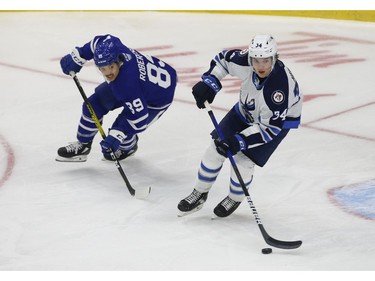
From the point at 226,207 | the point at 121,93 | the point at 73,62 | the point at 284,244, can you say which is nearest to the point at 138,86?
the point at 121,93

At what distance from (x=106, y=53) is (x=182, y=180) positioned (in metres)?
0.76

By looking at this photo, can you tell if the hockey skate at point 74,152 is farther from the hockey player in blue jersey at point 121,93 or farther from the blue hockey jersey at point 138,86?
the blue hockey jersey at point 138,86

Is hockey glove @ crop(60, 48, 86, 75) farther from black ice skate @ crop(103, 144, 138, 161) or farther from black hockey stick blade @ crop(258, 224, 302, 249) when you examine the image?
black hockey stick blade @ crop(258, 224, 302, 249)

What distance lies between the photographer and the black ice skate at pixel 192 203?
4051 millimetres

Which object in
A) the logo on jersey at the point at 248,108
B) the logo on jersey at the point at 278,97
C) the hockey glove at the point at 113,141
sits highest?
the logo on jersey at the point at 278,97

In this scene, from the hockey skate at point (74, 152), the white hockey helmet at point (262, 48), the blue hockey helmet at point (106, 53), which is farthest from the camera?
the hockey skate at point (74, 152)

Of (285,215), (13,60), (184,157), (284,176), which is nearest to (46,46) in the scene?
(13,60)

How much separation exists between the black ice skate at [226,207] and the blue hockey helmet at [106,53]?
0.83 m

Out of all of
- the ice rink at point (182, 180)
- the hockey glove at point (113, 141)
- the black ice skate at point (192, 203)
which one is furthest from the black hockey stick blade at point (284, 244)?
the hockey glove at point (113, 141)

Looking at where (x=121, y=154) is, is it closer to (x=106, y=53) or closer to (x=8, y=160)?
(x=8, y=160)

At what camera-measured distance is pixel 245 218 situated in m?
4.04

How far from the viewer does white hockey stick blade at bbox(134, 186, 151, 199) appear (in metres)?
4.30

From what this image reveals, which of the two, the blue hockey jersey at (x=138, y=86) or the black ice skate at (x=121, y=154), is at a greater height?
the blue hockey jersey at (x=138, y=86)

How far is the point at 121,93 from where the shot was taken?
4.32 m
